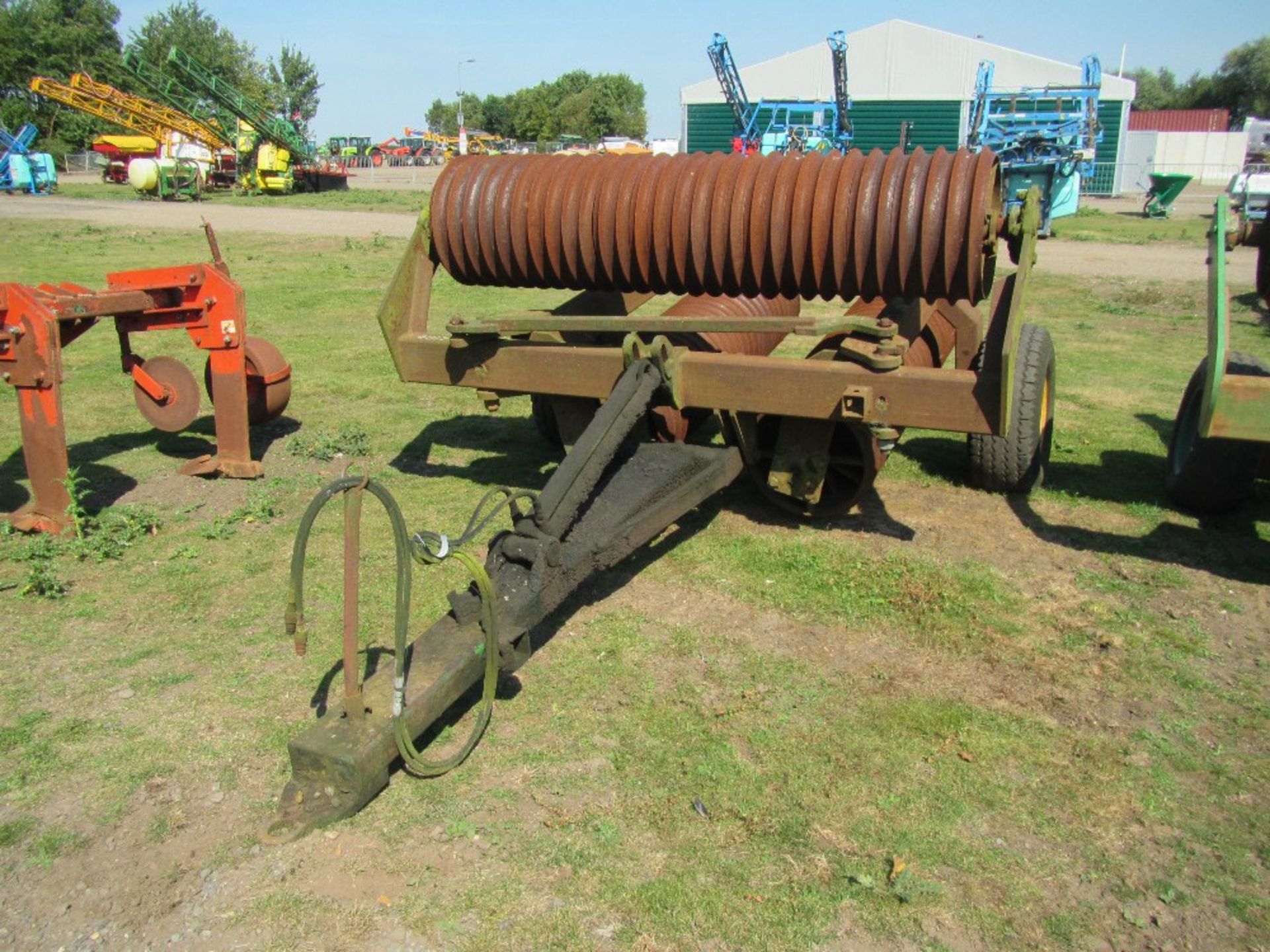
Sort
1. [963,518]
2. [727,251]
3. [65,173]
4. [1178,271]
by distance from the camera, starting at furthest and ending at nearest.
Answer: [65,173] → [1178,271] → [963,518] → [727,251]

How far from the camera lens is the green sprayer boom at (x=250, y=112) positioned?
35906 millimetres

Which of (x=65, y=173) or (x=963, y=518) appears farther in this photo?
(x=65, y=173)

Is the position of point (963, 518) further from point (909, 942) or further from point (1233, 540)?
point (909, 942)

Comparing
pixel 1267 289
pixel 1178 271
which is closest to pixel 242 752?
pixel 1267 289

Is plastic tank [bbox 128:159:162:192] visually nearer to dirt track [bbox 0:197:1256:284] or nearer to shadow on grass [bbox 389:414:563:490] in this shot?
dirt track [bbox 0:197:1256:284]

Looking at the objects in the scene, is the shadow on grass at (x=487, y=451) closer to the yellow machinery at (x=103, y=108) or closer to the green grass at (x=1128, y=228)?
the green grass at (x=1128, y=228)

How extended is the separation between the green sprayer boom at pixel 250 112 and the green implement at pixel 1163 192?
2604 centimetres

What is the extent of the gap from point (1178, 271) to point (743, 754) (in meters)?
14.4

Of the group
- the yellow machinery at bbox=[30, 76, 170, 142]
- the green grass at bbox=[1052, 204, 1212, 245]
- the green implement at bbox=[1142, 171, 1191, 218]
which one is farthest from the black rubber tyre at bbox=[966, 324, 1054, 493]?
the yellow machinery at bbox=[30, 76, 170, 142]

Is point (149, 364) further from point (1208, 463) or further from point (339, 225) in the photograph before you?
point (339, 225)

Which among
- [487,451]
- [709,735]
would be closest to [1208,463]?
[709,735]

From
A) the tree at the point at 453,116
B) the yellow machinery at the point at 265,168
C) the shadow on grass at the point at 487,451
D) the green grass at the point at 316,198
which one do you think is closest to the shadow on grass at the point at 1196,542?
the shadow on grass at the point at 487,451

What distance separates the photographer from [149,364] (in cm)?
625

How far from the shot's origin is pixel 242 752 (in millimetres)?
Answer: 3445
